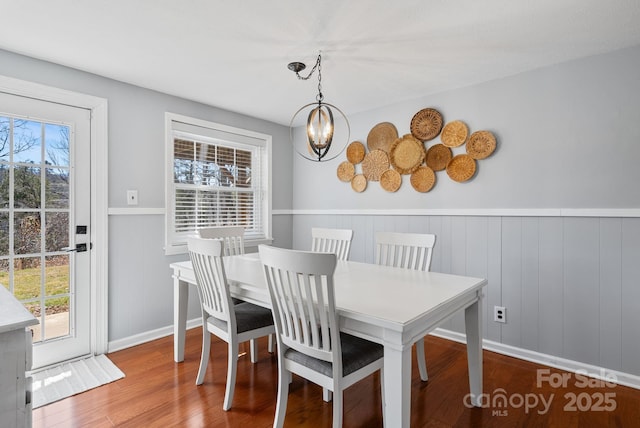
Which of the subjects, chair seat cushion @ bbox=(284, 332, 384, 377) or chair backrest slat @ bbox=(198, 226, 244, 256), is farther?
chair backrest slat @ bbox=(198, 226, 244, 256)

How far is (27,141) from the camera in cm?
232

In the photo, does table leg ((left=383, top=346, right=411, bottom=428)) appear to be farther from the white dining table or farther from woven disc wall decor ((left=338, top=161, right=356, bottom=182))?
woven disc wall decor ((left=338, top=161, right=356, bottom=182))

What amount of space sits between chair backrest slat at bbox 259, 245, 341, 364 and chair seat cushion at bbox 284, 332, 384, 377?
60 mm

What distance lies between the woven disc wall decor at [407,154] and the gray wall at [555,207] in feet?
0.94

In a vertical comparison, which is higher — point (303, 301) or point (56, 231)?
point (56, 231)

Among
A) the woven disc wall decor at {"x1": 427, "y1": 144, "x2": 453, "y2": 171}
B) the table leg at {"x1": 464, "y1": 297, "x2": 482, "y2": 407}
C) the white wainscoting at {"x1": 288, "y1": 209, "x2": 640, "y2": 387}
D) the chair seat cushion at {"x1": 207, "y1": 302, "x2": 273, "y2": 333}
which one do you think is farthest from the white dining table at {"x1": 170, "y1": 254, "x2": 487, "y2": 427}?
the woven disc wall decor at {"x1": 427, "y1": 144, "x2": 453, "y2": 171}

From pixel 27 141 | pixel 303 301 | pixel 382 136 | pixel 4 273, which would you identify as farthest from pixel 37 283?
pixel 382 136

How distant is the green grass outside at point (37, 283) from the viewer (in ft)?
7.47

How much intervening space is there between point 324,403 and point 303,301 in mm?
896

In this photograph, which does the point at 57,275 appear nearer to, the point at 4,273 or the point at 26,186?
the point at 4,273

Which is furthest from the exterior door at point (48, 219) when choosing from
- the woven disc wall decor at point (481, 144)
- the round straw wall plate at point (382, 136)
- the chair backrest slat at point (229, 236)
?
the woven disc wall decor at point (481, 144)

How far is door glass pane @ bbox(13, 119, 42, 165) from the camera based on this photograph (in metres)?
2.27

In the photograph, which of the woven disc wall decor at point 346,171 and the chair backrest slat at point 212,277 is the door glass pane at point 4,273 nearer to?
the chair backrest slat at point 212,277

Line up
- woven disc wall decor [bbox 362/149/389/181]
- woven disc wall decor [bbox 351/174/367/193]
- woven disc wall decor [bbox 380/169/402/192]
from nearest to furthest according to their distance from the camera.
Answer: woven disc wall decor [bbox 380/169/402/192]
woven disc wall decor [bbox 362/149/389/181]
woven disc wall decor [bbox 351/174/367/193]
